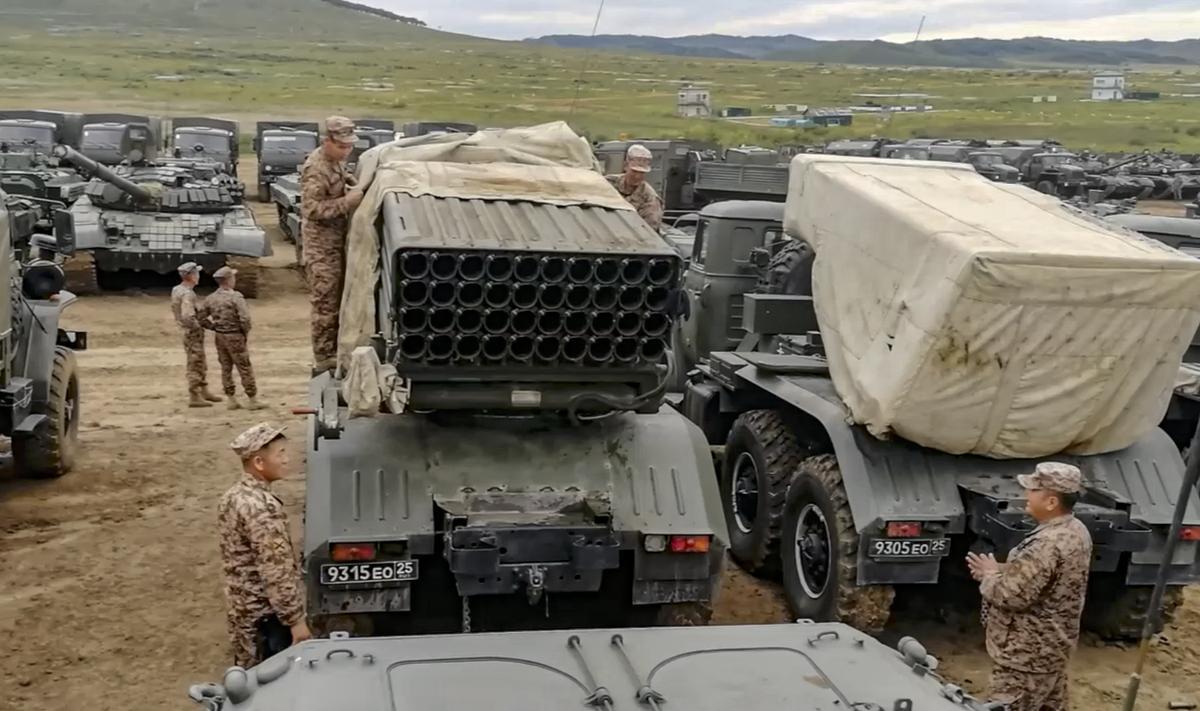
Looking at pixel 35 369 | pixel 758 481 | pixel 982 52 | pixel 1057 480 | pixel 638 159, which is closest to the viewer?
pixel 1057 480

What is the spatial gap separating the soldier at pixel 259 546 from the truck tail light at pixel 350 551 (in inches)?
15.5

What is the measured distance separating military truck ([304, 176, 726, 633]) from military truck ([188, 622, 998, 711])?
5.62 feet

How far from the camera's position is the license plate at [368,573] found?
18.6 ft

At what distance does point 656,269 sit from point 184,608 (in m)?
3.54

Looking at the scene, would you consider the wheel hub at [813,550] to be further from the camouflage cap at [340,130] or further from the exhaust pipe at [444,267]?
the camouflage cap at [340,130]

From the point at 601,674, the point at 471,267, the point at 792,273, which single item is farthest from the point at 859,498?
the point at 601,674

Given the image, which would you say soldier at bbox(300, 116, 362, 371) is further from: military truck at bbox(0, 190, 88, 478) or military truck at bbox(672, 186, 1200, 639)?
military truck at bbox(0, 190, 88, 478)

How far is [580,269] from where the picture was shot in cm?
583

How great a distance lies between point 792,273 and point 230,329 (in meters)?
5.42

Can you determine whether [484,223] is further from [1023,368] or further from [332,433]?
[1023,368]

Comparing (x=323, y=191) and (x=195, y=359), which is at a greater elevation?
(x=323, y=191)

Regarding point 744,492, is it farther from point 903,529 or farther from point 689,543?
point 689,543

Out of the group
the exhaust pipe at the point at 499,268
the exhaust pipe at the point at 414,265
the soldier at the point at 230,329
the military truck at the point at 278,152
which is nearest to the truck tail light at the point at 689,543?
the exhaust pipe at the point at 499,268

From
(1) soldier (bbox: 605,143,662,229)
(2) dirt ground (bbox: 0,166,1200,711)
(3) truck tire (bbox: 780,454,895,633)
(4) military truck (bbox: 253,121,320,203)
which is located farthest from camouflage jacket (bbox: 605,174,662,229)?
(4) military truck (bbox: 253,121,320,203)
